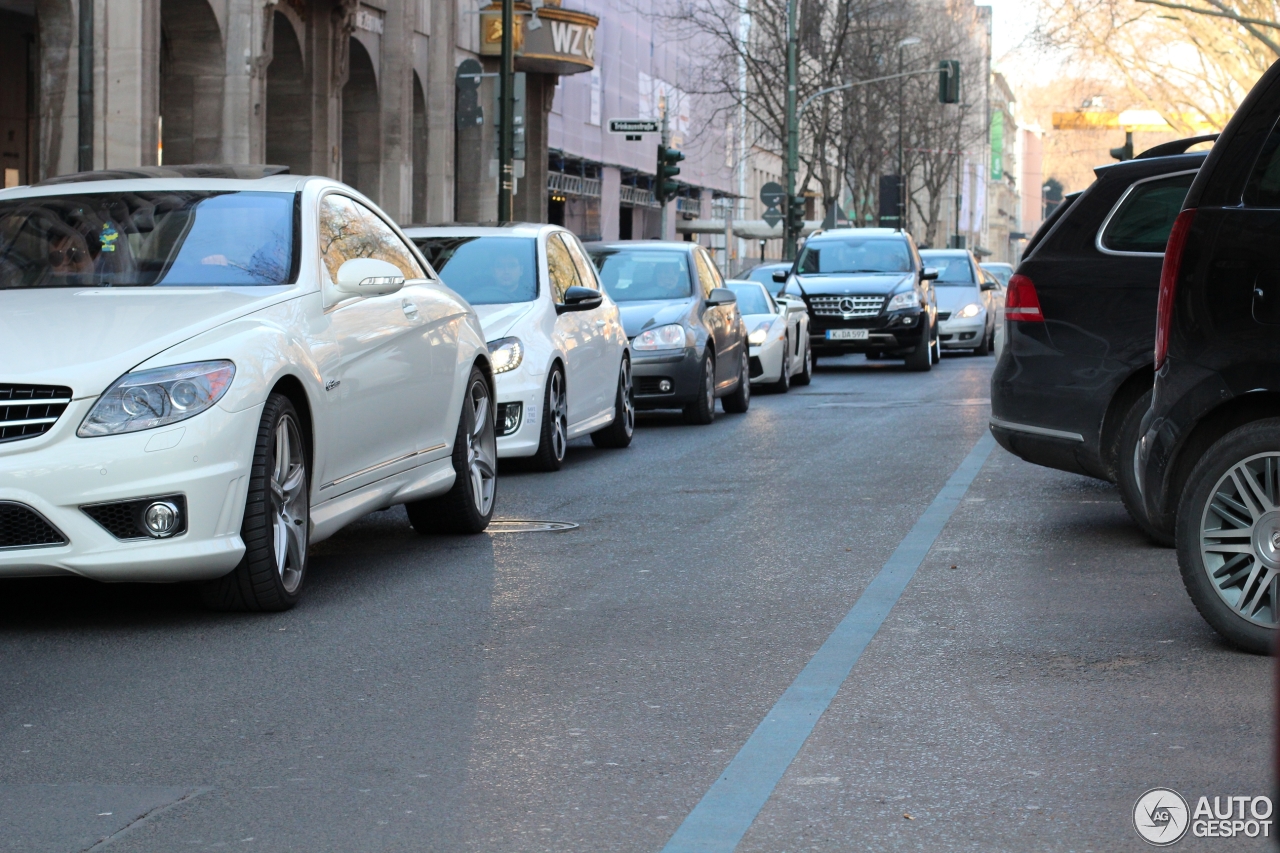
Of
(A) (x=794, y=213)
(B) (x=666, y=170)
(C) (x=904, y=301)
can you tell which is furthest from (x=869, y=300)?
(A) (x=794, y=213)

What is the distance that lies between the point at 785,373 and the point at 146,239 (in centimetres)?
1362

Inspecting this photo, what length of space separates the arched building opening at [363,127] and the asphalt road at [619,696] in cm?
2441

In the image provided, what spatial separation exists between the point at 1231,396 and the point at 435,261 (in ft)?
23.6

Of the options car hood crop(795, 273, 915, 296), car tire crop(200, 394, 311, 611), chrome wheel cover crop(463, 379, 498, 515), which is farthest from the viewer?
car hood crop(795, 273, 915, 296)

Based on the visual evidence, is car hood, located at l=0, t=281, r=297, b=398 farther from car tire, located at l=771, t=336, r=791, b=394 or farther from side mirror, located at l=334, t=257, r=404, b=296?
car tire, located at l=771, t=336, r=791, b=394

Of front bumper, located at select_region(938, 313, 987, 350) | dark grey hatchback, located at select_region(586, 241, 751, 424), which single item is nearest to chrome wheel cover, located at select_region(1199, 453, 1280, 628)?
dark grey hatchback, located at select_region(586, 241, 751, 424)

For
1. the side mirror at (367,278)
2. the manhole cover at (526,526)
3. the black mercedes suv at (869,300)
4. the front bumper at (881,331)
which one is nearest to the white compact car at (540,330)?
the manhole cover at (526,526)

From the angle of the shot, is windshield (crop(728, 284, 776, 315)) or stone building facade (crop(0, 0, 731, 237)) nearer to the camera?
windshield (crop(728, 284, 776, 315))

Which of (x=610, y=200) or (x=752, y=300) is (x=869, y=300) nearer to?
(x=752, y=300)

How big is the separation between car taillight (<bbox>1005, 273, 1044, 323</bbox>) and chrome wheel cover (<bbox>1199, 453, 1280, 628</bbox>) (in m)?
2.84

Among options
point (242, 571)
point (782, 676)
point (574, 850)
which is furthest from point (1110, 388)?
point (574, 850)

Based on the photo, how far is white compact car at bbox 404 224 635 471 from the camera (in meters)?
11.5

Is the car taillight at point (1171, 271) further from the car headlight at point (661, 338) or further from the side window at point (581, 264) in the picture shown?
the car headlight at point (661, 338)

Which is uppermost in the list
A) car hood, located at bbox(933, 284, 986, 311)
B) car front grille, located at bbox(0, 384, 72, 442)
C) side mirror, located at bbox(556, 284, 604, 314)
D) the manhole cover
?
car hood, located at bbox(933, 284, 986, 311)
